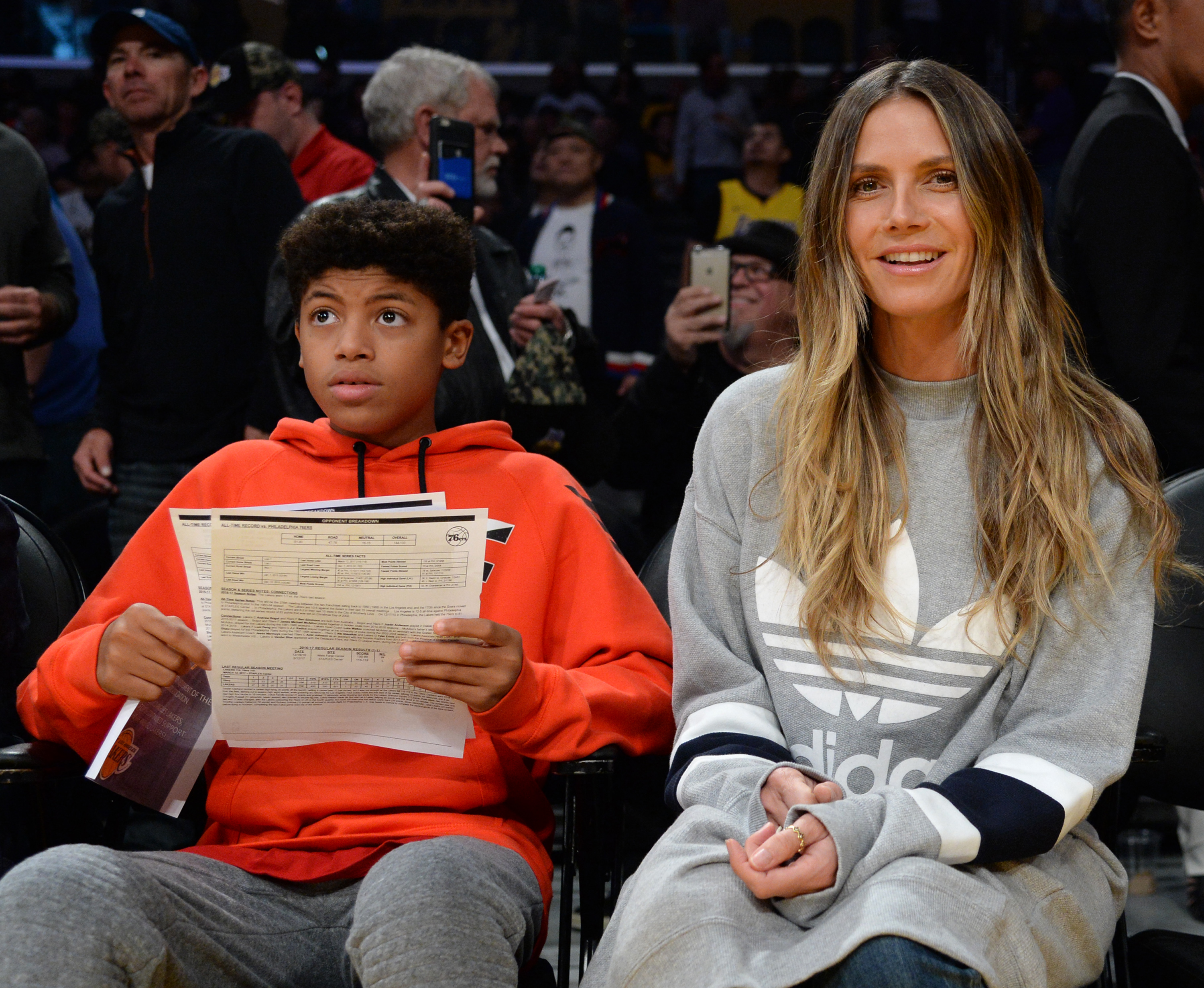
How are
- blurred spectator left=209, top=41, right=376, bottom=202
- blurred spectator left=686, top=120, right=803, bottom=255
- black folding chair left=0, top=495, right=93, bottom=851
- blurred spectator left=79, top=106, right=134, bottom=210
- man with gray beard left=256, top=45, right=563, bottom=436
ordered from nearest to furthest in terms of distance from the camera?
black folding chair left=0, top=495, right=93, bottom=851 < man with gray beard left=256, top=45, right=563, bottom=436 < blurred spectator left=209, top=41, right=376, bottom=202 < blurred spectator left=79, top=106, right=134, bottom=210 < blurred spectator left=686, top=120, right=803, bottom=255

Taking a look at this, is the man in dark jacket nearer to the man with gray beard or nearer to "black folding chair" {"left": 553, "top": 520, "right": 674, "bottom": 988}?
the man with gray beard

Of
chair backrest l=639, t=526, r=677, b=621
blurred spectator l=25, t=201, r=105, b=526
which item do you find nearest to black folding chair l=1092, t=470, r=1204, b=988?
chair backrest l=639, t=526, r=677, b=621

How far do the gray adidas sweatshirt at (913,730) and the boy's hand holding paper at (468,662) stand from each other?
265 millimetres

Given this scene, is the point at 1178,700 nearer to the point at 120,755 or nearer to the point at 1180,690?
the point at 1180,690

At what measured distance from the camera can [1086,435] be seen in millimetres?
1749

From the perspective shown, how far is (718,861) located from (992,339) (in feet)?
2.63

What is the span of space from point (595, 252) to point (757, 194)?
1.24m

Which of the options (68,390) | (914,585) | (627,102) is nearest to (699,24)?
(627,102)

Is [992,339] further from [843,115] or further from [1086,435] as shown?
[843,115]

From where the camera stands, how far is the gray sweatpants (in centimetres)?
143

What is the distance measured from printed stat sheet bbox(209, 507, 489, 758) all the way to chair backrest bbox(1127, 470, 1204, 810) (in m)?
1.09

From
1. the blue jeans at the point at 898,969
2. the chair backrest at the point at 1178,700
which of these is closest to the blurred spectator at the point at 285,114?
the chair backrest at the point at 1178,700

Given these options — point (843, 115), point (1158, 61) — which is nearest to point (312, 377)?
point (843, 115)

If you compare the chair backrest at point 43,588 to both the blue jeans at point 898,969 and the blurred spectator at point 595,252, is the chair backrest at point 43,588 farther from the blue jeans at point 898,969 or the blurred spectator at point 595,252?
the blurred spectator at point 595,252
